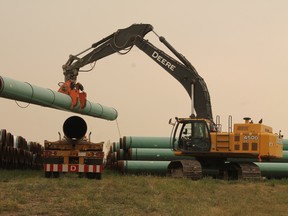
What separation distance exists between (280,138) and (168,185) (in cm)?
963

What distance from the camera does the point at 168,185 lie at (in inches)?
695

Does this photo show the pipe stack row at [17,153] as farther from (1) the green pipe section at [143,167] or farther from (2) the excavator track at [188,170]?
(2) the excavator track at [188,170]

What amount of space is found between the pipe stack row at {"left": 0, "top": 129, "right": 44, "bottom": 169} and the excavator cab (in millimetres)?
8471

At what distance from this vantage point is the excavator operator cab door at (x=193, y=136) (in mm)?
23906

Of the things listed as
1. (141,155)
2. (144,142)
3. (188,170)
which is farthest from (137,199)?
(144,142)

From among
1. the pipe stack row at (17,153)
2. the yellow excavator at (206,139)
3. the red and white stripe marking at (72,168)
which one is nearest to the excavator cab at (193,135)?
the yellow excavator at (206,139)

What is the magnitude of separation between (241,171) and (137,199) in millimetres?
10860

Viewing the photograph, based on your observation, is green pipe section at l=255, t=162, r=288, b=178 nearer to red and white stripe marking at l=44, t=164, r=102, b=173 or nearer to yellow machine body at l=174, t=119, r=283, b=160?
yellow machine body at l=174, t=119, r=283, b=160

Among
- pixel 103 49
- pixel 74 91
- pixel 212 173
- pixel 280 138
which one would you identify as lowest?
pixel 212 173

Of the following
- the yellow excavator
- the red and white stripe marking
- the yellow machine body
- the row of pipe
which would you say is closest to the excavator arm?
the yellow excavator

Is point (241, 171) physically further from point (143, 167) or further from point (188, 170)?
point (143, 167)

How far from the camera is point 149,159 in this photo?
2872 cm

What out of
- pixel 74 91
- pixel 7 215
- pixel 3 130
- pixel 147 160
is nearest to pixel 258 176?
pixel 147 160

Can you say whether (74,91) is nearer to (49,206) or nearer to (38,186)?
(38,186)
